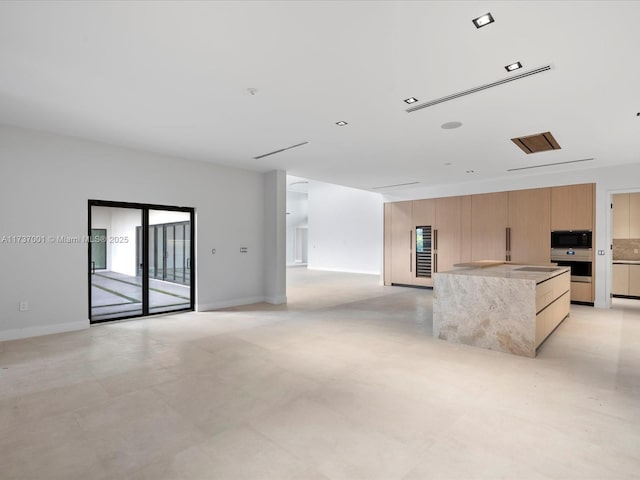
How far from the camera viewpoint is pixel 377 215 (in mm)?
13781

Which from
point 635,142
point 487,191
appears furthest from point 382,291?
point 635,142

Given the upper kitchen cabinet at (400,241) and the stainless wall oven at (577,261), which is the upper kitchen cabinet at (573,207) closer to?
the stainless wall oven at (577,261)

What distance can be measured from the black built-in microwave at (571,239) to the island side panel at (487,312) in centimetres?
449

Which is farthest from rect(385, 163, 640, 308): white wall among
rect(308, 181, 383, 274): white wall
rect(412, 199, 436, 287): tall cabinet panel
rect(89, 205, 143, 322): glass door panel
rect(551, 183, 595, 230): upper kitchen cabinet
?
rect(89, 205, 143, 322): glass door panel

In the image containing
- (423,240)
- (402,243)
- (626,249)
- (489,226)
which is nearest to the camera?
(626,249)

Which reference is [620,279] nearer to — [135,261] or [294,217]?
[135,261]

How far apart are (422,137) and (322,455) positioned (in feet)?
14.4

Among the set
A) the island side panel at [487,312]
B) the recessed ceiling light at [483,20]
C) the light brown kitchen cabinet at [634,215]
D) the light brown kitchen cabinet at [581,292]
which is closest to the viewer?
the recessed ceiling light at [483,20]

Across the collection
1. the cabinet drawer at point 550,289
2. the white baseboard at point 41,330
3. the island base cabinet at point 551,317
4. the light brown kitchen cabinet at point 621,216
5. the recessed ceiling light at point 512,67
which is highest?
the recessed ceiling light at point 512,67

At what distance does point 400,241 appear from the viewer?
10.4 metres

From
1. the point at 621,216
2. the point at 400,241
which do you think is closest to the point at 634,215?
the point at 621,216

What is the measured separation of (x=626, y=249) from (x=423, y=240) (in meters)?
4.56

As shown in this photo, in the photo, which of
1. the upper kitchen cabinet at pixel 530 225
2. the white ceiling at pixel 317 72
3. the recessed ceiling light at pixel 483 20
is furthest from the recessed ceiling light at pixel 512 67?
the upper kitchen cabinet at pixel 530 225

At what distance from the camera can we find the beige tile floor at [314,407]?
2098 millimetres
